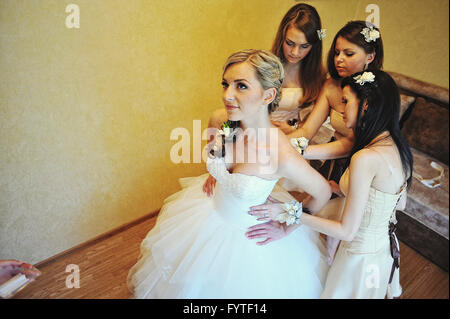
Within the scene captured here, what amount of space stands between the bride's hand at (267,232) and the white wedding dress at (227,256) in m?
0.03

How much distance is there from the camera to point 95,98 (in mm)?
1930

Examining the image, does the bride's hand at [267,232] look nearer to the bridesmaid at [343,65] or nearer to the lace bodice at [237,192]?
the lace bodice at [237,192]

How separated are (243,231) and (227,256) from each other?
0.15 meters

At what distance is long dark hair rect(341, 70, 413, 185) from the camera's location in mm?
1356

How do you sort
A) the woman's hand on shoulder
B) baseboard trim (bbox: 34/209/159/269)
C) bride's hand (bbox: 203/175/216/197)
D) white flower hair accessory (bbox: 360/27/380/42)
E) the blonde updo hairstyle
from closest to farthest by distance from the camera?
the blonde updo hairstyle
white flower hair accessory (bbox: 360/27/380/42)
bride's hand (bbox: 203/175/216/197)
the woman's hand on shoulder
baseboard trim (bbox: 34/209/159/269)

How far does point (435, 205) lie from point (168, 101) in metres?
2.28

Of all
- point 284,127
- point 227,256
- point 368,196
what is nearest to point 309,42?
point 284,127

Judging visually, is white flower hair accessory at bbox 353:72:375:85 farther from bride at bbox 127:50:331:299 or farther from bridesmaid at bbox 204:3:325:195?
bridesmaid at bbox 204:3:325:195

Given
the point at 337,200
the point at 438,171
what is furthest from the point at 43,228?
the point at 438,171

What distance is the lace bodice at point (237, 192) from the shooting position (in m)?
1.39

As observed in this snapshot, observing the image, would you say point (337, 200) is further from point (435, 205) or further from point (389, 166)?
point (435, 205)

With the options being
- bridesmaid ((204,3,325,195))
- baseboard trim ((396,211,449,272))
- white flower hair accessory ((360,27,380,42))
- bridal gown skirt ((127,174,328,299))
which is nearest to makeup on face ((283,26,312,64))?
bridesmaid ((204,3,325,195))

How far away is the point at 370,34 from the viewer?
5.40 feet

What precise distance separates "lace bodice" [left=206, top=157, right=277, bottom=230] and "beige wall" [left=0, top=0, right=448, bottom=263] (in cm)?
99
